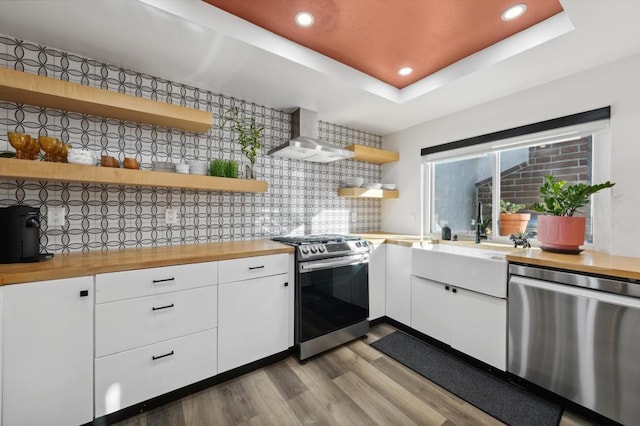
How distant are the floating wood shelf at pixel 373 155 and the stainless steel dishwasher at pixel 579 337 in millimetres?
1889

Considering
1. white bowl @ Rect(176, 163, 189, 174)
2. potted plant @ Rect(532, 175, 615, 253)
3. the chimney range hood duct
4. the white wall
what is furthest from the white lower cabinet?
white bowl @ Rect(176, 163, 189, 174)

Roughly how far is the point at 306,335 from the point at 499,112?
274 centimetres

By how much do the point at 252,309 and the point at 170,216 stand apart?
1.04 metres

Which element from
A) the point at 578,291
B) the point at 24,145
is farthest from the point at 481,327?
the point at 24,145

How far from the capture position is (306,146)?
2443 millimetres

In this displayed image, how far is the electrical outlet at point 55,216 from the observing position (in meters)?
1.74

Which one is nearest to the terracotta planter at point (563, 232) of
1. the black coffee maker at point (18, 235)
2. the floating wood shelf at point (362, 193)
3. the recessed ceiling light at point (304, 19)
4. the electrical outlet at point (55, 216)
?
the floating wood shelf at point (362, 193)

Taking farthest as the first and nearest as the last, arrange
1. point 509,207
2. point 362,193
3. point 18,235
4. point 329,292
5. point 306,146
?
point 362,193, point 509,207, point 306,146, point 329,292, point 18,235

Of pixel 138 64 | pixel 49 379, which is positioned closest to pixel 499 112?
pixel 138 64

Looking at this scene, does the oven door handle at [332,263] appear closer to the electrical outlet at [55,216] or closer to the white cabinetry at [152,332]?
the white cabinetry at [152,332]

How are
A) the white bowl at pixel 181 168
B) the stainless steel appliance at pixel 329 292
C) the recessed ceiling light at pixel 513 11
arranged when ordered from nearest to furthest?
the recessed ceiling light at pixel 513 11, the white bowl at pixel 181 168, the stainless steel appliance at pixel 329 292

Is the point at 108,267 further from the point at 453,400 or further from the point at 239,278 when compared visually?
the point at 453,400

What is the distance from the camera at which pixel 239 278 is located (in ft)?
6.30

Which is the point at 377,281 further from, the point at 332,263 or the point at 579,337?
the point at 579,337
